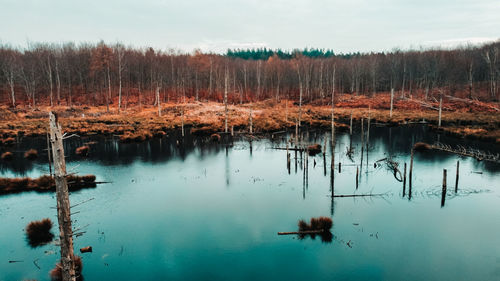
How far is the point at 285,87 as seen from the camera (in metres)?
105

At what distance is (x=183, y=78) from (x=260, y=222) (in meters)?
77.5

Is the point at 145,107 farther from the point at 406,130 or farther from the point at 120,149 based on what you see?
the point at 406,130

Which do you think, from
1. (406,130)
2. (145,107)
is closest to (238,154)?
(406,130)

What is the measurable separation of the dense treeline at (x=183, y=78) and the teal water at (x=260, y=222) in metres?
49.5

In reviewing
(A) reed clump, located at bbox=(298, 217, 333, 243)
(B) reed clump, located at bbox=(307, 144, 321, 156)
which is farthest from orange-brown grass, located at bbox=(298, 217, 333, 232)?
(B) reed clump, located at bbox=(307, 144, 321, 156)

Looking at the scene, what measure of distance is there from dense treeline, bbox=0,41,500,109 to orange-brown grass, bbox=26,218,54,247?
196 ft

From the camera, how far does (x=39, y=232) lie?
691 inches

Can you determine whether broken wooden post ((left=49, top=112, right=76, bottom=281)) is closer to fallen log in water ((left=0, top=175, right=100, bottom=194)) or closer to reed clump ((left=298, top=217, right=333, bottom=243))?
reed clump ((left=298, top=217, right=333, bottom=243))

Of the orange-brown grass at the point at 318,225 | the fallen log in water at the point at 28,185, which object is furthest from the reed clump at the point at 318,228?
the fallen log in water at the point at 28,185

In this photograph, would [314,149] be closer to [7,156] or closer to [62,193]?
[62,193]

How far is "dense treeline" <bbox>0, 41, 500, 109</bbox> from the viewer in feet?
259

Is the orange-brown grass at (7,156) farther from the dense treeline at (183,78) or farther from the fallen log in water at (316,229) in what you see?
the dense treeline at (183,78)

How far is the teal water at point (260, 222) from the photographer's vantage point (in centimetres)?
1537

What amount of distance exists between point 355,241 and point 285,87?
296 feet
